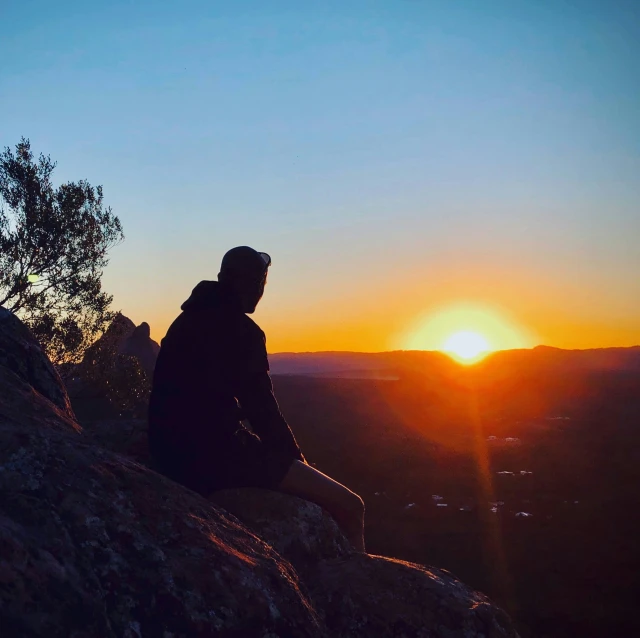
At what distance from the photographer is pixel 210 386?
4301mm

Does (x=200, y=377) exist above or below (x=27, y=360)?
below

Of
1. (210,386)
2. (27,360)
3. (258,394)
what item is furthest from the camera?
(27,360)

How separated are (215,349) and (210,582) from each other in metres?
1.95

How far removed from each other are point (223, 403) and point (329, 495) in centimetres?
113

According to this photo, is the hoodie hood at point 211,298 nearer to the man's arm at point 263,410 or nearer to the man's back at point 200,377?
the man's back at point 200,377

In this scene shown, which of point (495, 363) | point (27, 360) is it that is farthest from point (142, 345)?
point (495, 363)

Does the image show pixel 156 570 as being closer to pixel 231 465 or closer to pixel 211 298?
pixel 231 465

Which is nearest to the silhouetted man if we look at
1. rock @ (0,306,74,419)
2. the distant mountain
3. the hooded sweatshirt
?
the hooded sweatshirt

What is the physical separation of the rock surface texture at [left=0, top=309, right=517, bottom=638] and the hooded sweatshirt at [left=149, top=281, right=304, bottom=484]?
652 mm

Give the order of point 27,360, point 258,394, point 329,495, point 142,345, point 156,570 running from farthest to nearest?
point 142,345 < point 27,360 < point 329,495 < point 258,394 < point 156,570

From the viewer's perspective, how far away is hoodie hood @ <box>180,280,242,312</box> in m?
4.50

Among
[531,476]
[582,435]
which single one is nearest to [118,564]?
[531,476]

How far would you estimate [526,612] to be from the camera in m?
7.79

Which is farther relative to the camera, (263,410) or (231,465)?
(263,410)
